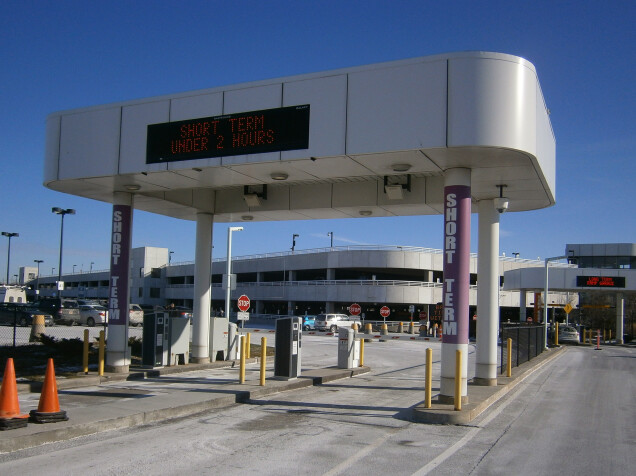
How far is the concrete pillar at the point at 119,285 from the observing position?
1583 centimetres

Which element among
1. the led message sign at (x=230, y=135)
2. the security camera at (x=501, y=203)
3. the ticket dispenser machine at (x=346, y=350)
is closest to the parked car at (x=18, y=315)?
the ticket dispenser machine at (x=346, y=350)

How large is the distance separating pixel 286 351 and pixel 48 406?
22.3 feet

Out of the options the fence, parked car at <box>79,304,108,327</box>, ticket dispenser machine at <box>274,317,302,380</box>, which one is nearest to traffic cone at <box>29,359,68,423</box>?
ticket dispenser machine at <box>274,317,302,380</box>

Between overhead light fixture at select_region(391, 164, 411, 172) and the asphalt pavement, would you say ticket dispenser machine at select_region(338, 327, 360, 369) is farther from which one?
overhead light fixture at select_region(391, 164, 411, 172)

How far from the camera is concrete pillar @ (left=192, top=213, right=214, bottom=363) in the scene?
1848 cm

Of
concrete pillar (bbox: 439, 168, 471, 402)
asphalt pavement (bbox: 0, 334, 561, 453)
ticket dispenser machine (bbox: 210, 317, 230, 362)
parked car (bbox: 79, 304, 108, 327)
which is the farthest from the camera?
parked car (bbox: 79, 304, 108, 327)

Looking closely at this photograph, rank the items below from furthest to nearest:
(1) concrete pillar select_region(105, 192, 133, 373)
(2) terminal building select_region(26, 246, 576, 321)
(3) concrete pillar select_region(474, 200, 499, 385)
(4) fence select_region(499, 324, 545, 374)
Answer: (2) terminal building select_region(26, 246, 576, 321)
(4) fence select_region(499, 324, 545, 374)
(1) concrete pillar select_region(105, 192, 133, 373)
(3) concrete pillar select_region(474, 200, 499, 385)

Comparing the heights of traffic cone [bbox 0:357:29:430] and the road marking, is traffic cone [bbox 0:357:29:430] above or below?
above

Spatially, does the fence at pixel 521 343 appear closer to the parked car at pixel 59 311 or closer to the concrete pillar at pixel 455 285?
the concrete pillar at pixel 455 285

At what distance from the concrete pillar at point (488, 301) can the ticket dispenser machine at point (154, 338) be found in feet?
27.2

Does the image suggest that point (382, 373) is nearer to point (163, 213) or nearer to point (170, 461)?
point (163, 213)

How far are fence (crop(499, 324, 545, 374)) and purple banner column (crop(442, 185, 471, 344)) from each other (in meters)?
6.26

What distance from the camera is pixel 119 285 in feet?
52.0

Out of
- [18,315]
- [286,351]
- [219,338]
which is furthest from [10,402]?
[18,315]
